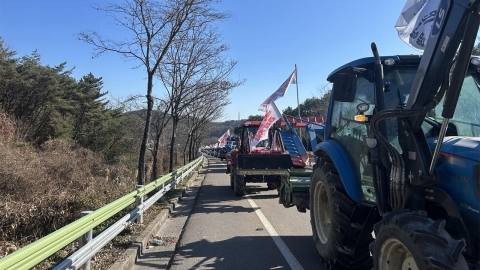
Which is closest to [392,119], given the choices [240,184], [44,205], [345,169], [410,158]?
[410,158]

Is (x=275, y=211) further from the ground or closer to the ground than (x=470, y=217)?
closer to the ground

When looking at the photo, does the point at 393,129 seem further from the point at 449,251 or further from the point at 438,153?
the point at 449,251

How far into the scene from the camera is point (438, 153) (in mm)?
2990

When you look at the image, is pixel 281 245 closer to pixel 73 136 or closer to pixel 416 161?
pixel 416 161

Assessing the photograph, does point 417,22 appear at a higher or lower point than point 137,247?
higher

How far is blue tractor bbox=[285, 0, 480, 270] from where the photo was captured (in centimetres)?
280

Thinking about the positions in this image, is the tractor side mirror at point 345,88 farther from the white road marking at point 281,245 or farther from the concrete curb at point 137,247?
the concrete curb at point 137,247

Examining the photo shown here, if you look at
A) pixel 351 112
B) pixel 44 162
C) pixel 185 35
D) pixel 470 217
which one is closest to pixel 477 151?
pixel 470 217

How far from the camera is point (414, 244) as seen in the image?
276 cm

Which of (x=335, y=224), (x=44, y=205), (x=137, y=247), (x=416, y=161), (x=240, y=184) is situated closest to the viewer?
(x=416, y=161)

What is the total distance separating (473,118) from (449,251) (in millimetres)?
1754

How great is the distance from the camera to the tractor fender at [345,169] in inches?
176

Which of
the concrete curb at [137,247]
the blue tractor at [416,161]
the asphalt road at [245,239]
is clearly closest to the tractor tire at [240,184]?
the asphalt road at [245,239]

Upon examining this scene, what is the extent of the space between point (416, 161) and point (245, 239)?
4.32m
